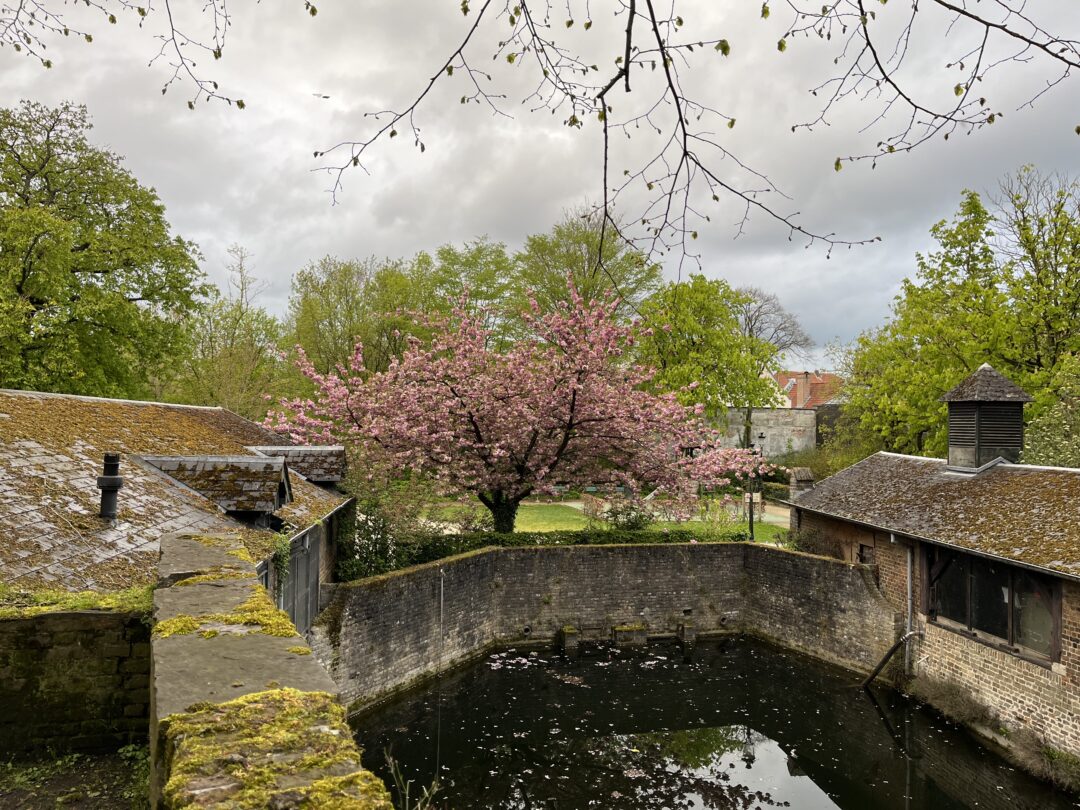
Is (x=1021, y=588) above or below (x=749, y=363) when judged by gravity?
below

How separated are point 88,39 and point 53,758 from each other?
3864mm

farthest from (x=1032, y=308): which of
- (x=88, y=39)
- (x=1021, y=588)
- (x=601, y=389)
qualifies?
(x=88, y=39)

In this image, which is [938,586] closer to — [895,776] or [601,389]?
[895,776]

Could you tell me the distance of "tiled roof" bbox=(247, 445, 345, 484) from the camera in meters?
14.2

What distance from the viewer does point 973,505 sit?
13.9 m

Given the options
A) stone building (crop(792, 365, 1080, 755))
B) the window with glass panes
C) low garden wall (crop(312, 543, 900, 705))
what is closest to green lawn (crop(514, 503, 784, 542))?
low garden wall (crop(312, 543, 900, 705))

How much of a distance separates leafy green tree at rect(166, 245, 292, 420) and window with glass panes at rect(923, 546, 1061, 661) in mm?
25172

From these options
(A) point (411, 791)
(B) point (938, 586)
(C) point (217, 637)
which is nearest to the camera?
(C) point (217, 637)

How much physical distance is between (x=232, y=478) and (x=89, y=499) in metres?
1.95

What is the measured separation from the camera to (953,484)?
Answer: 1522cm

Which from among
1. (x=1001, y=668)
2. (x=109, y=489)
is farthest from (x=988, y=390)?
(x=109, y=489)

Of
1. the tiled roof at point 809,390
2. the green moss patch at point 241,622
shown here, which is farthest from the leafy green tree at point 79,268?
the tiled roof at point 809,390

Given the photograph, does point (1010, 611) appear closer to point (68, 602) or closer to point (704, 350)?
point (68, 602)

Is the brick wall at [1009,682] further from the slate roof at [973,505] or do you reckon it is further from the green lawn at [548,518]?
the green lawn at [548,518]
